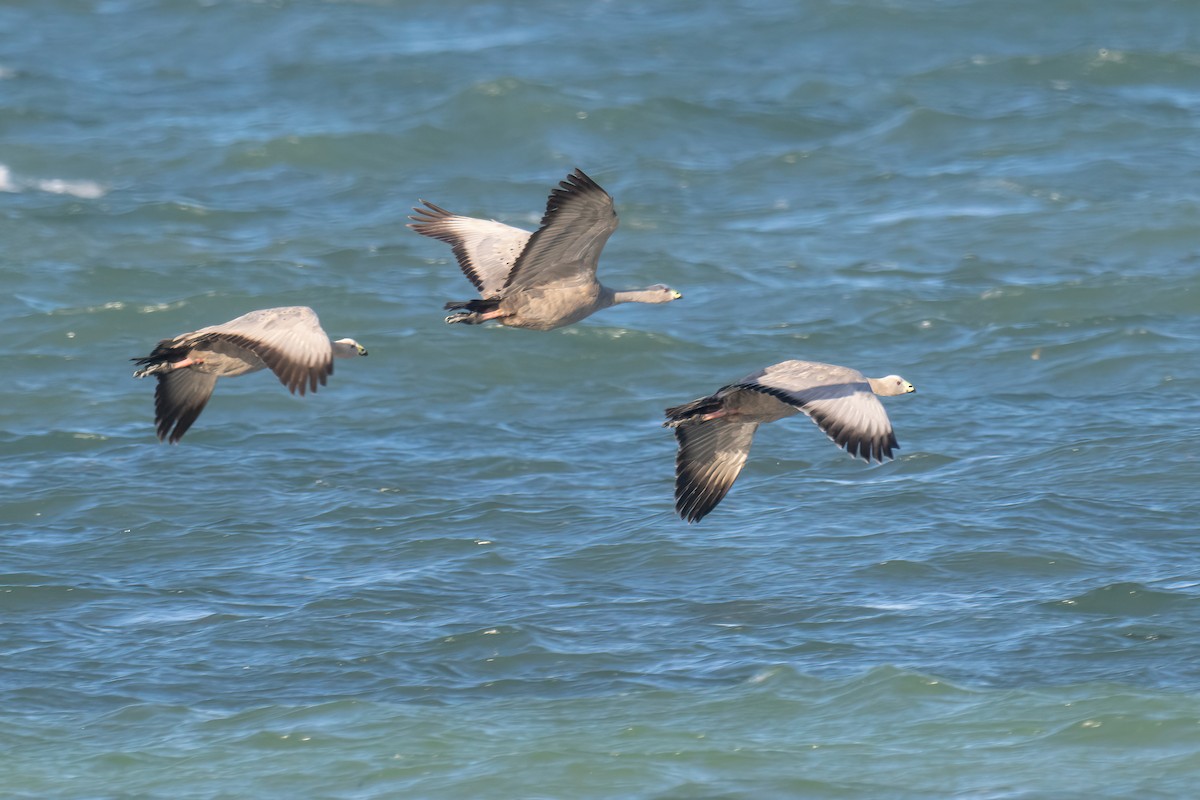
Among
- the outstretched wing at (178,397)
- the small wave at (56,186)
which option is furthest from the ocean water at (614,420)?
the outstretched wing at (178,397)

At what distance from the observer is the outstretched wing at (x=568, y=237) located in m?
14.0

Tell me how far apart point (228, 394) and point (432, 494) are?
4.03 meters

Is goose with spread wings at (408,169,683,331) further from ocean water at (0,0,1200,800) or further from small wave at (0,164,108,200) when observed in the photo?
small wave at (0,164,108,200)

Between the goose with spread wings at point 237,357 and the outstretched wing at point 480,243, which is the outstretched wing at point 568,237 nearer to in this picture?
the outstretched wing at point 480,243

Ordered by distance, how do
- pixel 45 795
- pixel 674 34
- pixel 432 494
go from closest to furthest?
pixel 45 795 → pixel 432 494 → pixel 674 34

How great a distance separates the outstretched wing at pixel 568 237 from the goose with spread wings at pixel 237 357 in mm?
1392

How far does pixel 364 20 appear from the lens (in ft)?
133

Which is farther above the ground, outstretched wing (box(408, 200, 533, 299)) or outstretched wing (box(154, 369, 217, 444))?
outstretched wing (box(408, 200, 533, 299))

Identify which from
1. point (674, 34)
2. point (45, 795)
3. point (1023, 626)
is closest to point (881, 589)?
point (1023, 626)

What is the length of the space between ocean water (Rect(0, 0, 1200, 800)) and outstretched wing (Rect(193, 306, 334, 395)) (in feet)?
12.8

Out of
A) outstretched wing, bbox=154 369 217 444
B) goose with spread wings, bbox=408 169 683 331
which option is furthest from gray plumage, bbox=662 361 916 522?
outstretched wing, bbox=154 369 217 444

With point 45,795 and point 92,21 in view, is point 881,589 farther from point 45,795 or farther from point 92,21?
point 92,21

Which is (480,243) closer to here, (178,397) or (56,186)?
(178,397)

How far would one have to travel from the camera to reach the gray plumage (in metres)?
12.9
